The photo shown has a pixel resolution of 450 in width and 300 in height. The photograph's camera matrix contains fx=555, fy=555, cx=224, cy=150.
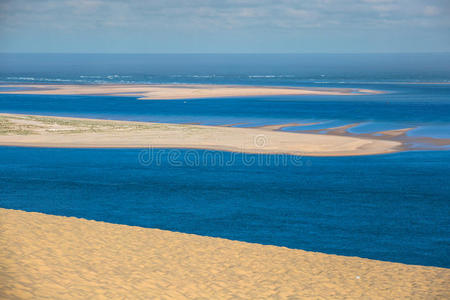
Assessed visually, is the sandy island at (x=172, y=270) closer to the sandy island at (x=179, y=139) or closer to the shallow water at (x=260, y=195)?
the shallow water at (x=260, y=195)

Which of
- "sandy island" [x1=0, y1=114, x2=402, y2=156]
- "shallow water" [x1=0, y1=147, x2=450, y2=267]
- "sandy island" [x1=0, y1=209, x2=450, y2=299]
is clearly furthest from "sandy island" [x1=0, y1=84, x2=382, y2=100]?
"sandy island" [x1=0, y1=209, x2=450, y2=299]

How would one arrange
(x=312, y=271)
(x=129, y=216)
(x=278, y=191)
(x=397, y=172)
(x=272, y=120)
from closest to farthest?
(x=312, y=271)
(x=129, y=216)
(x=278, y=191)
(x=397, y=172)
(x=272, y=120)

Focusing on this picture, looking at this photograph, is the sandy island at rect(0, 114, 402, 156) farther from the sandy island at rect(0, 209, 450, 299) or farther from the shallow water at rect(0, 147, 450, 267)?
the sandy island at rect(0, 209, 450, 299)

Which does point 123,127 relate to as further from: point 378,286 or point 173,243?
point 378,286

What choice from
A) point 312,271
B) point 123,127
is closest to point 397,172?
point 312,271

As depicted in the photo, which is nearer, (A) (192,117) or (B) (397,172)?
(B) (397,172)

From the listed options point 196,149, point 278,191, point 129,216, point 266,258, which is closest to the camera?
point 266,258

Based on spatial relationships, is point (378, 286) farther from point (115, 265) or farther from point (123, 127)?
point (123, 127)
